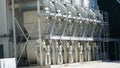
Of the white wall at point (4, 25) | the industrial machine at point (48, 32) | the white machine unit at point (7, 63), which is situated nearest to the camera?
the white machine unit at point (7, 63)

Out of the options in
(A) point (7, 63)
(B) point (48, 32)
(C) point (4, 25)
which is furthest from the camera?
(C) point (4, 25)

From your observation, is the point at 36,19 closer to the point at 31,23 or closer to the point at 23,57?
the point at 31,23

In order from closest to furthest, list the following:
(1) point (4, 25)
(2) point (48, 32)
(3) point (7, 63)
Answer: (3) point (7, 63)
(2) point (48, 32)
(1) point (4, 25)

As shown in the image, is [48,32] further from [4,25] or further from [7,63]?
[7,63]

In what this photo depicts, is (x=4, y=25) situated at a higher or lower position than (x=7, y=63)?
higher

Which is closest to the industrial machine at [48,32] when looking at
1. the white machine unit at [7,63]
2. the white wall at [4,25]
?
the white wall at [4,25]

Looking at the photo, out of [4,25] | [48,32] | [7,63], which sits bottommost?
[7,63]

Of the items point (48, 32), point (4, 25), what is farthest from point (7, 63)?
point (4, 25)

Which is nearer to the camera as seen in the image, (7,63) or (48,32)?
(7,63)

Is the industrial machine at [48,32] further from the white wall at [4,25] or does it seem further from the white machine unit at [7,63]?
the white machine unit at [7,63]

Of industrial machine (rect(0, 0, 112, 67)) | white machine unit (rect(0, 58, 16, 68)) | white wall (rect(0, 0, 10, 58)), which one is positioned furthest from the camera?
white wall (rect(0, 0, 10, 58))

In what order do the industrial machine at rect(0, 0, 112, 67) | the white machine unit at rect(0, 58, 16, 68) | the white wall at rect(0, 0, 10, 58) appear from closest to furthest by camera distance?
the white machine unit at rect(0, 58, 16, 68)
the industrial machine at rect(0, 0, 112, 67)
the white wall at rect(0, 0, 10, 58)

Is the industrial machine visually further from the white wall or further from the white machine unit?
the white machine unit

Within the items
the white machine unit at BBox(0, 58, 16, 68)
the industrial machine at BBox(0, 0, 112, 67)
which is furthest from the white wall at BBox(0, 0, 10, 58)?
the white machine unit at BBox(0, 58, 16, 68)
